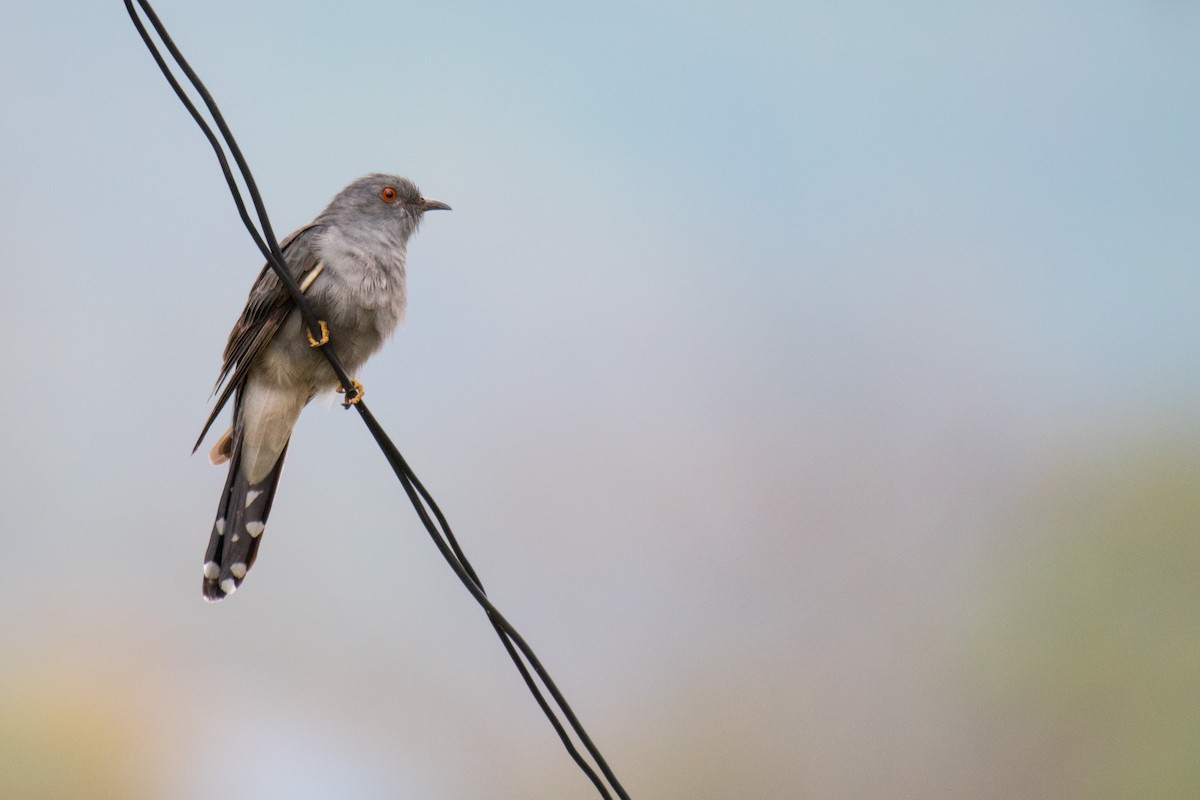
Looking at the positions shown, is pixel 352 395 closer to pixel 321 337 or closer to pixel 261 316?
pixel 321 337

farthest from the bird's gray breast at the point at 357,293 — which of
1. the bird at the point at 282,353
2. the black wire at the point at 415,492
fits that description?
the black wire at the point at 415,492

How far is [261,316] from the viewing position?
3533mm

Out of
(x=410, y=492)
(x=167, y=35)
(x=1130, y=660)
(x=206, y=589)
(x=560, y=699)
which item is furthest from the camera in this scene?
(x=1130, y=660)

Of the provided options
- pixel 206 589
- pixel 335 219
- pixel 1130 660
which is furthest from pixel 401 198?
pixel 1130 660

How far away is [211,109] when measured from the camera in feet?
6.89

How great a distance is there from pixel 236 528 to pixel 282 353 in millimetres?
612

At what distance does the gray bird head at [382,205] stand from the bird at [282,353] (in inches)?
4.7

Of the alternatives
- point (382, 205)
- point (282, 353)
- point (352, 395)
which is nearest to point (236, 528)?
point (282, 353)

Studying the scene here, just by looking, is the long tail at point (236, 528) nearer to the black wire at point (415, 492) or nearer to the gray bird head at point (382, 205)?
the gray bird head at point (382, 205)

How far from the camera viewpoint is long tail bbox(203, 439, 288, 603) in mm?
3484

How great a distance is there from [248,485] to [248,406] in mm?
275

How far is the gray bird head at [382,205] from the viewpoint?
394cm

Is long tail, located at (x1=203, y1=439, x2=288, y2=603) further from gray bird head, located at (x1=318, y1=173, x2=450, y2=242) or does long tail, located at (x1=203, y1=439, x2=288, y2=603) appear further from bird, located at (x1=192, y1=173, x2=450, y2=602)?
gray bird head, located at (x1=318, y1=173, x2=450, y2=242)

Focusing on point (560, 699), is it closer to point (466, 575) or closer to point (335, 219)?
point (466, 575)
